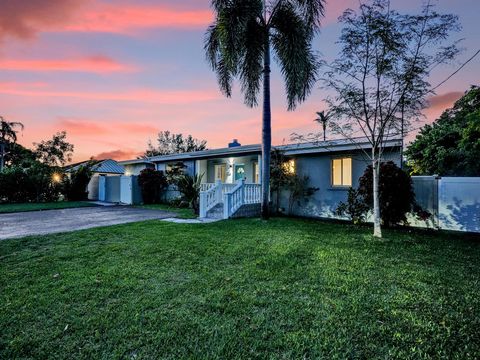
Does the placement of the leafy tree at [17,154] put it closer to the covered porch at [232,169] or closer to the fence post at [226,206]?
the covered porch at [232,169]

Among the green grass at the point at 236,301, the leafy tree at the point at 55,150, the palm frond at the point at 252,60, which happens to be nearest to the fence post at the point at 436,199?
the green grass at the point at 236,301

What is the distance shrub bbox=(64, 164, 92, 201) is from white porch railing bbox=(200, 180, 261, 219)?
14557 millimetres

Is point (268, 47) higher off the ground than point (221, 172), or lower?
higher

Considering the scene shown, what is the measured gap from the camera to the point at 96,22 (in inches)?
339

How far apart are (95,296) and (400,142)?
953cm

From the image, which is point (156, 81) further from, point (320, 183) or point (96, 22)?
point (320, 183)

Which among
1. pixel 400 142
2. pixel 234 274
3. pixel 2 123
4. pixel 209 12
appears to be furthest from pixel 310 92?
pixel 2 123

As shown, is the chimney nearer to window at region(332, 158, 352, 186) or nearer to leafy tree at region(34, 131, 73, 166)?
window at region(332, 158, 352, 186)

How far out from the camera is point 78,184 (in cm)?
2030

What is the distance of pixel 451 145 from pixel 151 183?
20.8m

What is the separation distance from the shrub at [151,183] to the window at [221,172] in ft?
13.6

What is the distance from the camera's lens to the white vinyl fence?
8109mm

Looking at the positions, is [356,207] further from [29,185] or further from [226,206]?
[29,185]

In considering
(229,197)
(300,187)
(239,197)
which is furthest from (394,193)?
(229,197)
